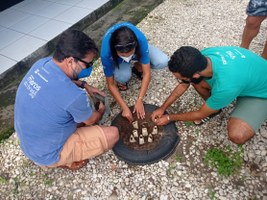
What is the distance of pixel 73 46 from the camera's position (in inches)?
90.6

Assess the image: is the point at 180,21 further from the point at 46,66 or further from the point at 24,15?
the point at 46,66

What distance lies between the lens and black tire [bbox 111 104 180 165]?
9.86 ft

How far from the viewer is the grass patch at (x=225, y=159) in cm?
290

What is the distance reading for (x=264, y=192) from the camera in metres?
2.71

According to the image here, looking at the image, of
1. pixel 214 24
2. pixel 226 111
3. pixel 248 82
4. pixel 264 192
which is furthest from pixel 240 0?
pixel 264 192

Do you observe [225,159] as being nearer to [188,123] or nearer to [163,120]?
[188,123]

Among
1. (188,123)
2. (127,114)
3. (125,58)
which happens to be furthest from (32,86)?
(188,123)

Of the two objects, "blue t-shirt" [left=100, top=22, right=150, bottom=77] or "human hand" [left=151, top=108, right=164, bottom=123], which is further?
"human hand" [left=151, top=108, right=164, bottom=123]

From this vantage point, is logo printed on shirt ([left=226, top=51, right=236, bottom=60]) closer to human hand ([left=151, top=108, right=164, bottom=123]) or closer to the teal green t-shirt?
the teal green t-shirt

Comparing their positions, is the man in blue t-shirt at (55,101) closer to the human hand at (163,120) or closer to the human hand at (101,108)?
the human hand at (101,108)

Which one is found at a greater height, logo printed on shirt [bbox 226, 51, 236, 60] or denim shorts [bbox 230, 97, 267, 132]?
logo printed on shirt [bbox 226, 51, 236, 60]

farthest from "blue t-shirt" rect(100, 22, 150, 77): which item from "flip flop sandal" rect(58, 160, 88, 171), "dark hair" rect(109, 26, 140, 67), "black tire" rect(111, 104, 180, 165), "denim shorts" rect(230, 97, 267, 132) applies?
"denim shorts" rect(230, 97, 267, 132)

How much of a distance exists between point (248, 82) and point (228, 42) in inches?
78.5

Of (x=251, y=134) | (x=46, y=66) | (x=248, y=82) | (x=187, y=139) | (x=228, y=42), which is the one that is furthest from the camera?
(x=228, y=42)
